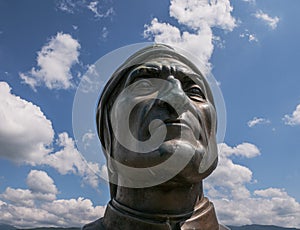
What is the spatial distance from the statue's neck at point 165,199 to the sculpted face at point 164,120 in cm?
17

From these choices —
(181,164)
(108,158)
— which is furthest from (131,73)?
(181,164)

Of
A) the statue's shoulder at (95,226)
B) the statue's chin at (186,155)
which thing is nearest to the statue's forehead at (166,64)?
the statue's chin at (186,155)

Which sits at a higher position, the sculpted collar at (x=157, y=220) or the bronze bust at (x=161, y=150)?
the bronze bust at (x=161, y=150)

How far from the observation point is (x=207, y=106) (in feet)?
13.5

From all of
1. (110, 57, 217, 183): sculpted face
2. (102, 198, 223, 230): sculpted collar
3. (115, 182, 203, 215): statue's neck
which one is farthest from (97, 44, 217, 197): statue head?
(102, 198, 223, 230): sculpted collar

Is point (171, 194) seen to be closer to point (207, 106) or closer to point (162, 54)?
point (207, 106)

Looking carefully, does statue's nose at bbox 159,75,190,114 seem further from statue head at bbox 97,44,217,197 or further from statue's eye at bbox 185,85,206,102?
statue's eye at bbox 185,85,206,102

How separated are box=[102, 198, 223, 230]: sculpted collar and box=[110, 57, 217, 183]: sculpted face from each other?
370 mm

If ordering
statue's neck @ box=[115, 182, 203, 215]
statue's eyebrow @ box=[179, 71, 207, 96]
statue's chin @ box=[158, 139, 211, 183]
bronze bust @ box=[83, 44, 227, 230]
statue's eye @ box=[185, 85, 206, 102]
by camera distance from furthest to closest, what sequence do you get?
1. statue's eyebrow @ box=[179, 71, 207, 96]
2. statue's eye @ box=[185, 85, 206, 102]
3. statue's neck @ box=[115, 182, 203, 215]
4. bronze bust @ box=[83, 44, 227, 230]
5. statue's chin @ box=[158, 139, 211, 183]

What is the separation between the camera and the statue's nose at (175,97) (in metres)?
3.72

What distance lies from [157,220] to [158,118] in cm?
96

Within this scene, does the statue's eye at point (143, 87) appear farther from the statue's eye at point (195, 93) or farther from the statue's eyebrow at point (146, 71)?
the statue's eye at point (195, 93)

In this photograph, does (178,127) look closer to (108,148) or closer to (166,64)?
(166,64)

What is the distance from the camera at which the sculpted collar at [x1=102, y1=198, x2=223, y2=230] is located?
11.5 ft
